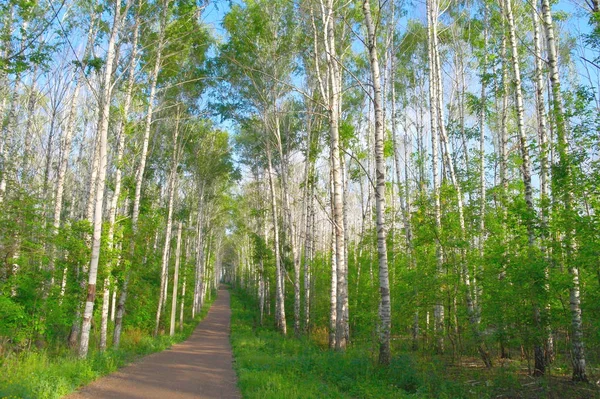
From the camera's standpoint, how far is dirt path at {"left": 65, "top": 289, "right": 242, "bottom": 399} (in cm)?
732

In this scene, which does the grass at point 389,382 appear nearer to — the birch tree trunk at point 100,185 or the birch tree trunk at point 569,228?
the birch tree trunk at point 569,228

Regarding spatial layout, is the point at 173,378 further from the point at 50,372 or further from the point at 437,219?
the point at 437,219

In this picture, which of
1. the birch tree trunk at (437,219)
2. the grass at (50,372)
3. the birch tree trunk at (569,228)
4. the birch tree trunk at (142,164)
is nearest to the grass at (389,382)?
the birch tree trunk at (569,228)

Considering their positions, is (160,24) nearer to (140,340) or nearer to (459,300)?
(140,340)

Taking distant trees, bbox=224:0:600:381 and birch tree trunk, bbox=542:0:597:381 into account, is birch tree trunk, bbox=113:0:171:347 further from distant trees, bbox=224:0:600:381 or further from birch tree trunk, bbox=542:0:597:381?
birch tree trunk, bbox=542:0:597:381

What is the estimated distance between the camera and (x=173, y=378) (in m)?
8.98

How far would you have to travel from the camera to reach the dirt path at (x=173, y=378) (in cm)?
732

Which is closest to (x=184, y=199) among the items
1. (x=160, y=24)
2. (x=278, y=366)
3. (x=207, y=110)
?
(x=207, y=110)

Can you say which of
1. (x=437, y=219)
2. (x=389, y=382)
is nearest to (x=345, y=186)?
(x=437, y=219)

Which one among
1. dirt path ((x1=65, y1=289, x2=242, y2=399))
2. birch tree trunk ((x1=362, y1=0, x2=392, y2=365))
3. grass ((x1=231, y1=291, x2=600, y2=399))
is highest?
birch tree trunk ((x1=362, y1=0, x2=392, y2=365))

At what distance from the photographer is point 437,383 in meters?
7.98

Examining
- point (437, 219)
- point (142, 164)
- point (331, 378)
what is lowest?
point (331, 378)

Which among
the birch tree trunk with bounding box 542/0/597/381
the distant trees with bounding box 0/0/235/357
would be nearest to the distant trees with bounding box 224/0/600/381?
the birch tree trunk with bounding box 542/0/597/381

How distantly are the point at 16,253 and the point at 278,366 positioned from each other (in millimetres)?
6898
